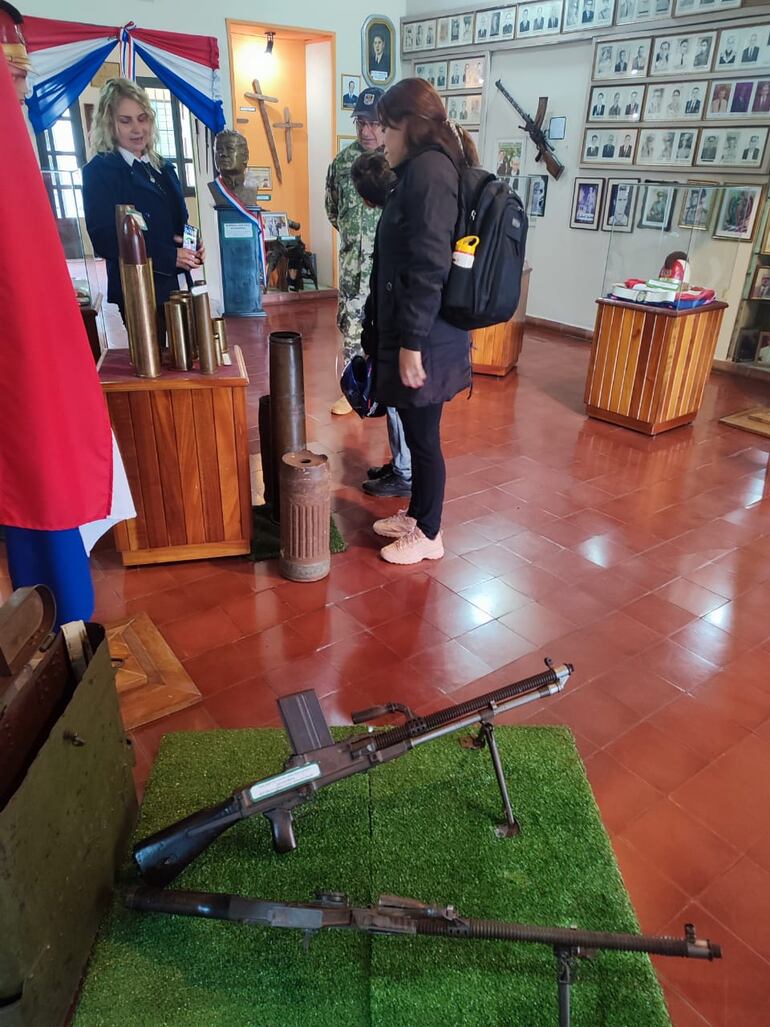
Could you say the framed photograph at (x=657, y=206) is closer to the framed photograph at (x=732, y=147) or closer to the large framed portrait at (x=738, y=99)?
the framed photograph at (x=732, y=147)

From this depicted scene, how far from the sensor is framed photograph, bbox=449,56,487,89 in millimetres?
7395

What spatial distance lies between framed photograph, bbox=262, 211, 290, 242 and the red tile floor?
5.11 metres

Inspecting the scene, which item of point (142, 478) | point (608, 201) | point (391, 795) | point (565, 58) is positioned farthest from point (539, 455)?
point (565, 58)

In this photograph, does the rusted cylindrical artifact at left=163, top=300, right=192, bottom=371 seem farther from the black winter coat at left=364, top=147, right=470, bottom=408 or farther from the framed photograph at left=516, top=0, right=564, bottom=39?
the framed photograph at left=516, top=0, right=564, bottom=39

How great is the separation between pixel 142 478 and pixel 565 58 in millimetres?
6107

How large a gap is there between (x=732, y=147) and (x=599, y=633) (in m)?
4.87

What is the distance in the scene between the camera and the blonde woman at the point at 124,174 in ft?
9.62

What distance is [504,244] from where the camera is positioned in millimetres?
2359

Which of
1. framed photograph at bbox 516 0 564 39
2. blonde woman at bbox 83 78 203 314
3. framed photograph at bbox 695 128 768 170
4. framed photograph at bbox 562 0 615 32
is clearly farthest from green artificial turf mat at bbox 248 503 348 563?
framed photograph at bbox 516 0 564 39

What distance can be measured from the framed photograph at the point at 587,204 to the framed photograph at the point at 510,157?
2.50ft

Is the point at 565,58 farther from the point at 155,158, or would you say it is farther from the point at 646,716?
the point at 646,716

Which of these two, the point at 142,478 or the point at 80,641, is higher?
the point at 80,641

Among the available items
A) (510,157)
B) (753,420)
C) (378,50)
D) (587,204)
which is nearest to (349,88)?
(378,50)

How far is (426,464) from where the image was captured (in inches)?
112
